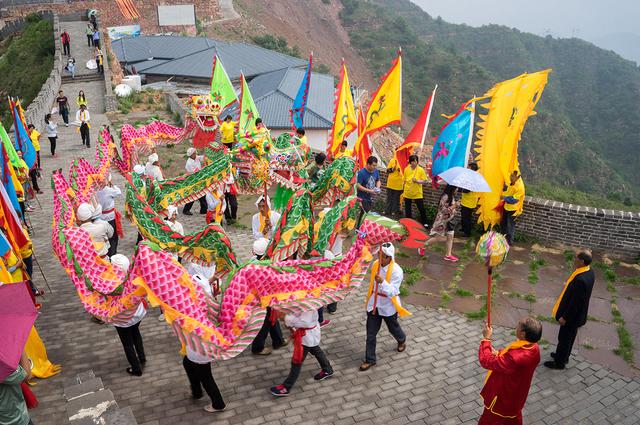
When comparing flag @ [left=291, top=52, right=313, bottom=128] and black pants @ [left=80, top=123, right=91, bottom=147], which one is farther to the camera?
black pants @ [left=80, top=123, right=91, bottom=147]

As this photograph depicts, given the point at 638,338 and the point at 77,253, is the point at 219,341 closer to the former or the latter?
the point at 77,253

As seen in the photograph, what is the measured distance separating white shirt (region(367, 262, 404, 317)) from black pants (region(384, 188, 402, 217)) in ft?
15.9

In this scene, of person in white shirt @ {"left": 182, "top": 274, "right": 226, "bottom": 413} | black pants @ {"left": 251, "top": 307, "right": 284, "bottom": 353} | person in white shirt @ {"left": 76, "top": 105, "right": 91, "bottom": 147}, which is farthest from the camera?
person in white shirt @ {"left": 76, "top": 105, "right": 91, "bottom": 147}

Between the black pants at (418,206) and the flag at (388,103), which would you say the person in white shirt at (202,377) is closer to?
the black pants at (418,206)

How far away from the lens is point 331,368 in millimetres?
6551

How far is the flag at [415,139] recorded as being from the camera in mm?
10109

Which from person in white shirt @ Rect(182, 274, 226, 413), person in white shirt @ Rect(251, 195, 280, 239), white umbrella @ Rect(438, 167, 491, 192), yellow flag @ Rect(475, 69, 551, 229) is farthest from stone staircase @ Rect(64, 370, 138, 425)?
yellow flag @ Rect(475, 69, 551, 229)

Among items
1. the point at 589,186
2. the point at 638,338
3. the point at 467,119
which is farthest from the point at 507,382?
the point at 589,186

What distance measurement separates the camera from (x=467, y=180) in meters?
7.84

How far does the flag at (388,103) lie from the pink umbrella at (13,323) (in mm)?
7708

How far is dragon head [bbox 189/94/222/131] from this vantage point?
41.0 ft

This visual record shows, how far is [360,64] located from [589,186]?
127 ft

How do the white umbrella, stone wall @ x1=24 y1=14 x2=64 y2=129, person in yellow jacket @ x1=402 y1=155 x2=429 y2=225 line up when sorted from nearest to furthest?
1. the white umbrella
2. person in yellow jacket @ x1=402 y1=155 x2=429 y2=225
3. stone wall @ x1=24 y1=14 x2=64 y2=129

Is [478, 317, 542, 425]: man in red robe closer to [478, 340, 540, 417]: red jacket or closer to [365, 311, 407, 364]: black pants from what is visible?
[478, 340, 540, 417]: red jacket
